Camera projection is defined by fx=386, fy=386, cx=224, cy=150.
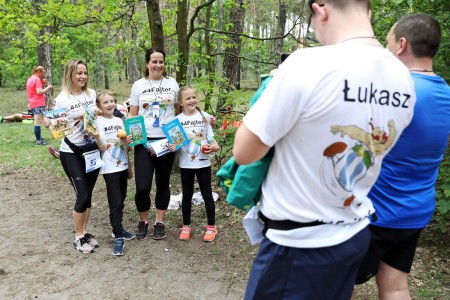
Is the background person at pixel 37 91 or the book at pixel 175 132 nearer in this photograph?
the book at pixel 175 132

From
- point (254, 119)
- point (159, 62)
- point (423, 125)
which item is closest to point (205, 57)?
point (159, 62)

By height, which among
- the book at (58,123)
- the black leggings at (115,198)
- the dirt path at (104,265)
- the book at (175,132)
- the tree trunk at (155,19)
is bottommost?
the dirt path at (104,265)

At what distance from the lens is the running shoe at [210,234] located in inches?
183

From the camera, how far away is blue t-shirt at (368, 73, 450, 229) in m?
2.08

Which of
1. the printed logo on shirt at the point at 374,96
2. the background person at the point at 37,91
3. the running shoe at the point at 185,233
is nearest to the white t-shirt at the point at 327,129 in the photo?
the printed logo on shirt at the point at 374,96

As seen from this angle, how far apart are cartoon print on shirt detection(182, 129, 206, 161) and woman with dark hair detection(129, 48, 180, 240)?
205mm

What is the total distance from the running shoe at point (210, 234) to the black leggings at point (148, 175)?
60cm

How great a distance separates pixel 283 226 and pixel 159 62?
339 cm

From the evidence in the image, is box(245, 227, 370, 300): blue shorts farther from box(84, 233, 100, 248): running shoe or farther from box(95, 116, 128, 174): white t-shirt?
box(84, 233, 100, 248): running shoe

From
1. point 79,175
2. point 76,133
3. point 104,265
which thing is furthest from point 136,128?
point 104,265

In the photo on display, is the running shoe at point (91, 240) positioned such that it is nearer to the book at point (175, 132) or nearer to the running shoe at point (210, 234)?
the running shoe at point (210, 234)

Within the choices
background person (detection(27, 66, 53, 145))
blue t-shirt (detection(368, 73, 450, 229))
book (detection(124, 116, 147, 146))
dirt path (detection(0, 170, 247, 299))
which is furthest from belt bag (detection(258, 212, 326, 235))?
background person (detection(27, 66, 53, 145))

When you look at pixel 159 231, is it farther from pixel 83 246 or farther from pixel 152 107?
pixel 152 107

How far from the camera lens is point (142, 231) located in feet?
15.6
